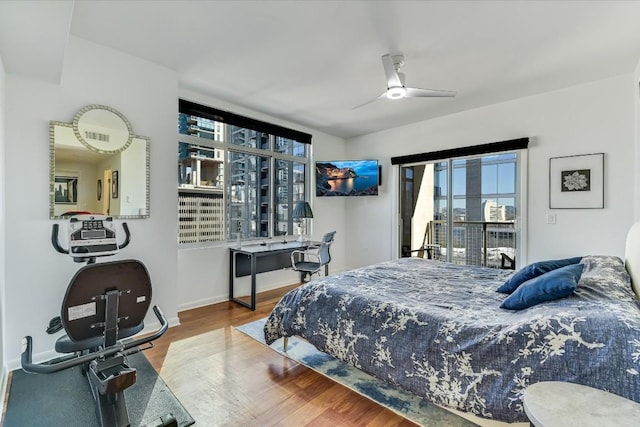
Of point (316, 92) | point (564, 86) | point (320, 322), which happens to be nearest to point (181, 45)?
point (316, 92)

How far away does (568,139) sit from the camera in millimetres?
3430

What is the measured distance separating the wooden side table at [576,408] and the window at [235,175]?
3.62 metres

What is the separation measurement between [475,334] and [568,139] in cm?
317

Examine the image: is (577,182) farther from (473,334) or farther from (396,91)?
(473,334)

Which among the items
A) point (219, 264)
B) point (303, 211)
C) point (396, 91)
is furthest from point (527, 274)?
point (219, 264)

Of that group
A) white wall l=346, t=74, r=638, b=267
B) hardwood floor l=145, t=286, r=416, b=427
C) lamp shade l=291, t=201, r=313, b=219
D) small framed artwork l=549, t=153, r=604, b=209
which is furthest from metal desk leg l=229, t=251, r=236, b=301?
small framed artwork l=549, t=153, r=604, b=209

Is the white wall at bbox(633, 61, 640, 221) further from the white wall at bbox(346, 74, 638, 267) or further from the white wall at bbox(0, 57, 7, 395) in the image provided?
the white wall at bbox(0, 57, 7, 395)

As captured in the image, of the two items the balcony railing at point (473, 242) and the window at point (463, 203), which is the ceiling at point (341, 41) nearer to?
the window at point (463, 203)

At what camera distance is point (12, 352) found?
2.30 meters

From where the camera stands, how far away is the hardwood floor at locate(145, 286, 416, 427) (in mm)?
1776

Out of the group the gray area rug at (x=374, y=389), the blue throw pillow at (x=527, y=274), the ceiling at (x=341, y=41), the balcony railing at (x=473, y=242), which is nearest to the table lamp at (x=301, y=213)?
the ceiling at (x=341, y=41)

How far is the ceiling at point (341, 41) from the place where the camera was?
2.04 meters

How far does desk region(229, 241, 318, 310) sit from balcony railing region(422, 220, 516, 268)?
2.08 m

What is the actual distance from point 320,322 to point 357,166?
3.57 metres
